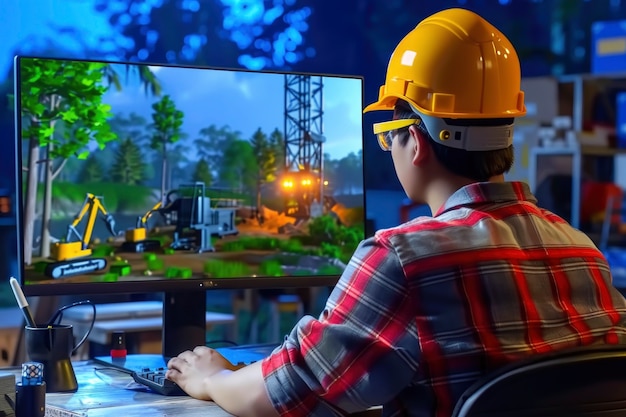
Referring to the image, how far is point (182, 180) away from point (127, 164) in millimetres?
107

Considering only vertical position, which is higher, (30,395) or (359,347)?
(359,347)

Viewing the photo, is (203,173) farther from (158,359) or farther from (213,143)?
(158,359)

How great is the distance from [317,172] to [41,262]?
1.86 feet

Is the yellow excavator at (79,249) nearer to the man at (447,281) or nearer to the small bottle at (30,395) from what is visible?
the small bottle at (30,395)

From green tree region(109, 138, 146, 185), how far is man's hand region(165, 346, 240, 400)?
14.4 inches

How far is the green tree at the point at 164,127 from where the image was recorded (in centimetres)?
156

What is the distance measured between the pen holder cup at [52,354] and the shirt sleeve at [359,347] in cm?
50

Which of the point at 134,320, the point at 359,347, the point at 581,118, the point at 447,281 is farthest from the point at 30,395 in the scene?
the point at 581,118

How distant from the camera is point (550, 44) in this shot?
4.38 meters

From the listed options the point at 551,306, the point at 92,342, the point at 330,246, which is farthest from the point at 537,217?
the point at 92,342

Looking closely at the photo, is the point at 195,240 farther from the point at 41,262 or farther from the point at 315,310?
the point at 315,310

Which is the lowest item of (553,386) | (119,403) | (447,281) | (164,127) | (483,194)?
(119,403)

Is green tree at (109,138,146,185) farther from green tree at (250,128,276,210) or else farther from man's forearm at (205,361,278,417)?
man's forearm at (205,361,278,417)

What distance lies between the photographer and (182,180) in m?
1.58
